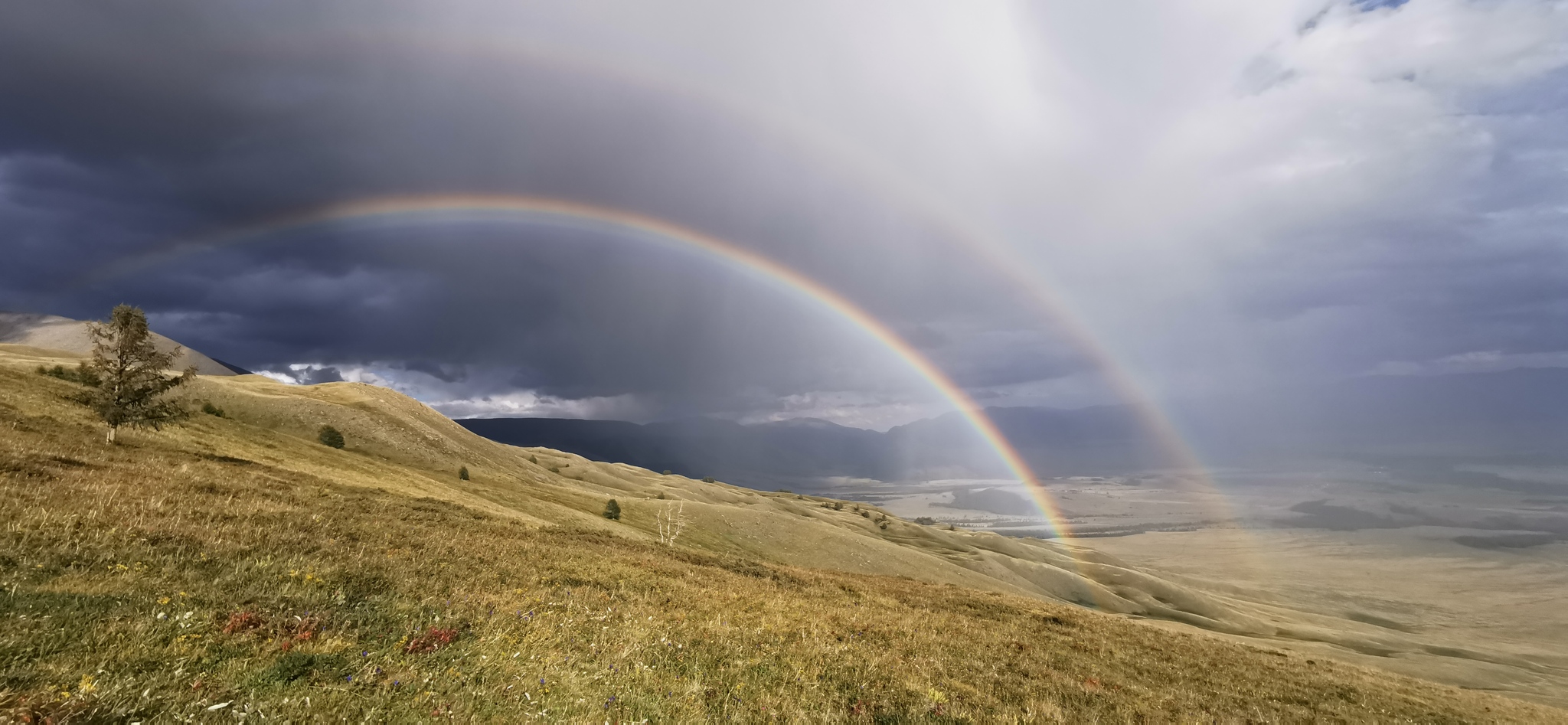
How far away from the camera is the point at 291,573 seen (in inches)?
479

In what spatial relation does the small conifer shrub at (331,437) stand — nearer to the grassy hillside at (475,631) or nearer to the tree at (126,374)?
the tree at (126,374)

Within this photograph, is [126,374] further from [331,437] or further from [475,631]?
[475,631]

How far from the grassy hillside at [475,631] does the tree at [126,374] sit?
164 centimetres

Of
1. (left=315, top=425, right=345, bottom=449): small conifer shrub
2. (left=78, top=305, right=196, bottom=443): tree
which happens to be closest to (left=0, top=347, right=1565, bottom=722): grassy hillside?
(left=78, top=305, right=196, bottom=443): tree

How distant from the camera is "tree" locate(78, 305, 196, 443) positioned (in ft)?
113

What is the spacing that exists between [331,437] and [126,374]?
36918 mm

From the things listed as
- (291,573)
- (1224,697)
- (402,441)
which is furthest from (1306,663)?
(402,441)

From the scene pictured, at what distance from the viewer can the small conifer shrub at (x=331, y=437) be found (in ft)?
225

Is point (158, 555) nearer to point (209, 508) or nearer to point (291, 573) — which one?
point (291, 573)

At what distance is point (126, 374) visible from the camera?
35188 millimetres

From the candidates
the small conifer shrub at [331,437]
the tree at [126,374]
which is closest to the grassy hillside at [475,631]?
the tree at [126,374]

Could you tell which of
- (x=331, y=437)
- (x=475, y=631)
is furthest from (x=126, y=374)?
(x=475, y=631)

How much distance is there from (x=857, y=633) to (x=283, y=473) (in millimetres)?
32024

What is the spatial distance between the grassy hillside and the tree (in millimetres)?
1639
